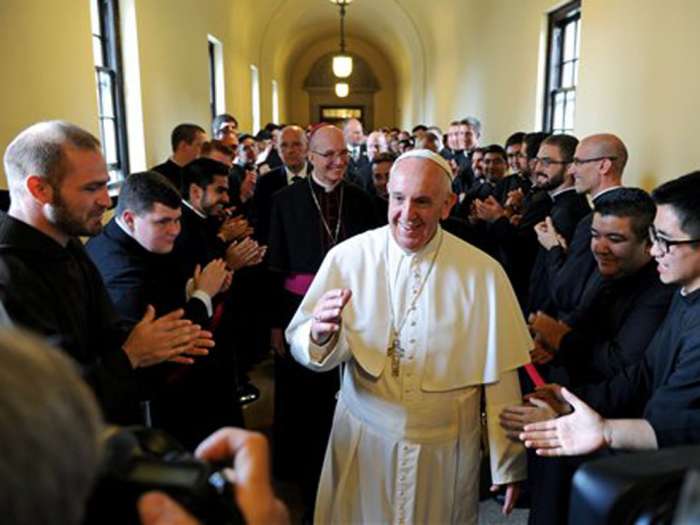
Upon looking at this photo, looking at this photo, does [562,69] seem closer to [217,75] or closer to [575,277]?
[575,277]

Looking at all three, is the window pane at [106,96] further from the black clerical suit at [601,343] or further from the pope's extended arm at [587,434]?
the pope's extended arm at [587,434]

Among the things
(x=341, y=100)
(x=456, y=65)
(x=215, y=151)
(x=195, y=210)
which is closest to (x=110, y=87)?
(x=215, y=151)

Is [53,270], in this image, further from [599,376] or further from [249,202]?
[249,202]

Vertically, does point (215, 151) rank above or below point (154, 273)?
above

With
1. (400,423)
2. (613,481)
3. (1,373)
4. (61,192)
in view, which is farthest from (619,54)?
(1,373)

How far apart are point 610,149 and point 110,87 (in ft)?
13.2

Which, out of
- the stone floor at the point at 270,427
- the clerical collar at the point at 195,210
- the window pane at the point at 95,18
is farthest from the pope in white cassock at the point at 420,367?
the window pane at the point at 95,18

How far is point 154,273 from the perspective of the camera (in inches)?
98.8

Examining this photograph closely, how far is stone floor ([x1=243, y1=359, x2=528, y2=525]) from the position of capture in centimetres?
306

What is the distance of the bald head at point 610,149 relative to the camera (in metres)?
3.49

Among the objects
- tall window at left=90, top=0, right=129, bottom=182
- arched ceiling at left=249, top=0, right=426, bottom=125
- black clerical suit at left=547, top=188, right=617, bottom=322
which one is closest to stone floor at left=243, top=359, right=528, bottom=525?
black clerical suit at left=547, top=188, right=617, bottom=322

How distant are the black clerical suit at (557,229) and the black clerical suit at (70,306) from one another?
234 centimetres

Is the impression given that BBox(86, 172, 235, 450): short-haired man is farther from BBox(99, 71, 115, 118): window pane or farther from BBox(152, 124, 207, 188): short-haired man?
BBox(99, 71, 115, 118): window pane

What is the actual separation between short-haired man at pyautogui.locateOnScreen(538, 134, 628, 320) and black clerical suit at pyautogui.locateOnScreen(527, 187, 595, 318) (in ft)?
0.22
